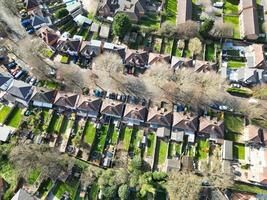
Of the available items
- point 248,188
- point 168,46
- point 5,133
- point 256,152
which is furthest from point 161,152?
point 5,133

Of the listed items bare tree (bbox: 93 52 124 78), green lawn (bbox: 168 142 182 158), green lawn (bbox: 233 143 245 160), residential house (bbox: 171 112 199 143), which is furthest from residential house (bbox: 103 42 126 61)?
green lawn (bbox: 233 143 245 160)

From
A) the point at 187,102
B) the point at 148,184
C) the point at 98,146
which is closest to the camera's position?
the point at 148,184

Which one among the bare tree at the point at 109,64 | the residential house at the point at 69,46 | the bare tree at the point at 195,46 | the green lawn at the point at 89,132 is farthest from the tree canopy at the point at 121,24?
the green lawn at the point at 89,132

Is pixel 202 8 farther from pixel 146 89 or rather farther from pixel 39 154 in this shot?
pixel 39 154

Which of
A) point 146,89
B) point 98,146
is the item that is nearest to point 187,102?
point 146,89

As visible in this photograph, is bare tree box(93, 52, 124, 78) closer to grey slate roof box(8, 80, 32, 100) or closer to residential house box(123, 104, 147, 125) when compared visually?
residential house box(123, 104, 147, 125)

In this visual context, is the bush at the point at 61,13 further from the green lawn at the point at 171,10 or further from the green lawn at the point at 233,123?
the green lawn at the point at 233,123

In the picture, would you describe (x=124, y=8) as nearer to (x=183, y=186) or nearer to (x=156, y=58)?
(x=156, y=58)
